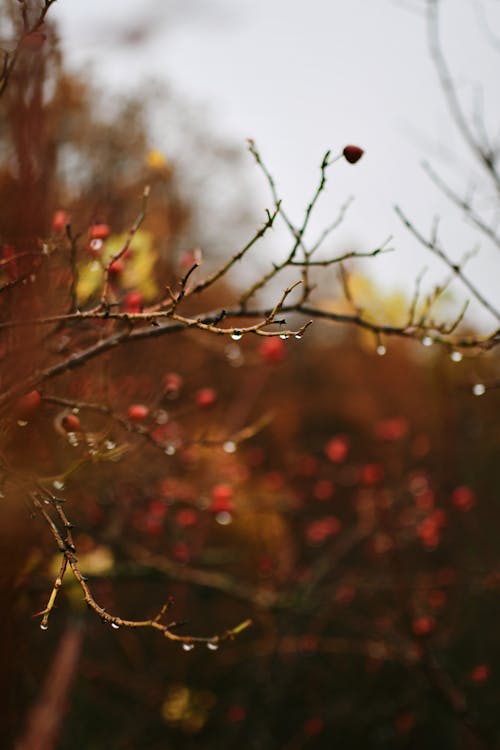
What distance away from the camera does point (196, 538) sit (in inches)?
A: 213

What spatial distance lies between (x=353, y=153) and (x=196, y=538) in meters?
4.38

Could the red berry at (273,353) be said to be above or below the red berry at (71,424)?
below

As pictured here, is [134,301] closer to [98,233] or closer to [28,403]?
[98,233]

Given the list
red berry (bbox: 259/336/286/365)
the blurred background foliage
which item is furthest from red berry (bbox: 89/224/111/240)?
red berry (bbox: 259/336/286/365)

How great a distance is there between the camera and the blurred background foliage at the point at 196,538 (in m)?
2.04

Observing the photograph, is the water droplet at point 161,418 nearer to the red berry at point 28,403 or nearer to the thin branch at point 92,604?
the red berry at point 28,403

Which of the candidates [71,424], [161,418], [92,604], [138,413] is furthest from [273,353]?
[92,604]

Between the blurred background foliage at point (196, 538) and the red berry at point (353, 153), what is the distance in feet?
2.49

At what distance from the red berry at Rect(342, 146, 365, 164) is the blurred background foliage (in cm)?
76

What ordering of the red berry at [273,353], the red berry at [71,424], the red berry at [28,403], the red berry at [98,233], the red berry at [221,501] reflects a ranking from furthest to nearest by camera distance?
the red berry at [221,501]
the red berry at [273,353]
the red berry at [98,233]
the red berry at [71,424]
the red berry at [28,403]

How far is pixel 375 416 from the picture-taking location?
46.6 feet

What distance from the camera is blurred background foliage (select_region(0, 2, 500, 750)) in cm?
204

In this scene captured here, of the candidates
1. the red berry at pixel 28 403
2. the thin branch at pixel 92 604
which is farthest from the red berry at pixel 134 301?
the thin branch at pixel 92 604

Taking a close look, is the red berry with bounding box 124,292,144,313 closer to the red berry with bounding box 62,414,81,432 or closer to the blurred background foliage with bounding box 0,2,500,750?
the blurred background foliage with bounding box 0,2,500,750
